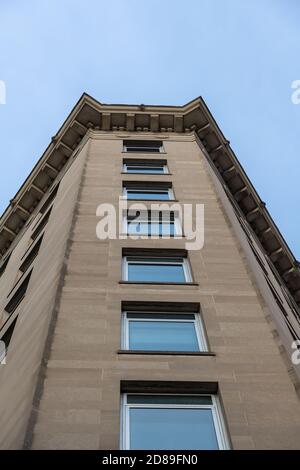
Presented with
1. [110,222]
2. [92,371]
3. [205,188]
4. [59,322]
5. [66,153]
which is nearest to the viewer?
[92,371]

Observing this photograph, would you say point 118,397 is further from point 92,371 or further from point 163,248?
point 163,248

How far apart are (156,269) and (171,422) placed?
681 cm

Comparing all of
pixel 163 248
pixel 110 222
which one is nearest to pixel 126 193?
pixel 110 222

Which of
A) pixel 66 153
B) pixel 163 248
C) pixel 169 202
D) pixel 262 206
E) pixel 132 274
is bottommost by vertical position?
pixel 132 274

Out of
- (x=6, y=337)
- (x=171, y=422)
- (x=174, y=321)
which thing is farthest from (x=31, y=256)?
(x=171, y=422)

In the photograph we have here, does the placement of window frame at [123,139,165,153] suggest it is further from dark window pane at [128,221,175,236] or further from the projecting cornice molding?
dark window pane at [128,221,175,236]

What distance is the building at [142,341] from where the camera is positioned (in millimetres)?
10312

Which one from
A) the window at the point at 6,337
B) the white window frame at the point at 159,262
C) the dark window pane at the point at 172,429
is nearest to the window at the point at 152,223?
the white window frame at the point at 159,262

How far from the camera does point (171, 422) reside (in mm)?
10711

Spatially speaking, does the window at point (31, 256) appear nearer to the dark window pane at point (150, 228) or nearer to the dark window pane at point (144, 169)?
the dark window pane at point (150, 228)

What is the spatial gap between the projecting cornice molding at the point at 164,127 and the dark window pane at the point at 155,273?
62.2ft

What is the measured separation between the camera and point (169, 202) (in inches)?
859

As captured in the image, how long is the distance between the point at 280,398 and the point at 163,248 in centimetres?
743

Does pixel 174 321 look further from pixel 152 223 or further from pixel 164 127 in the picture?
pixel 164 127
